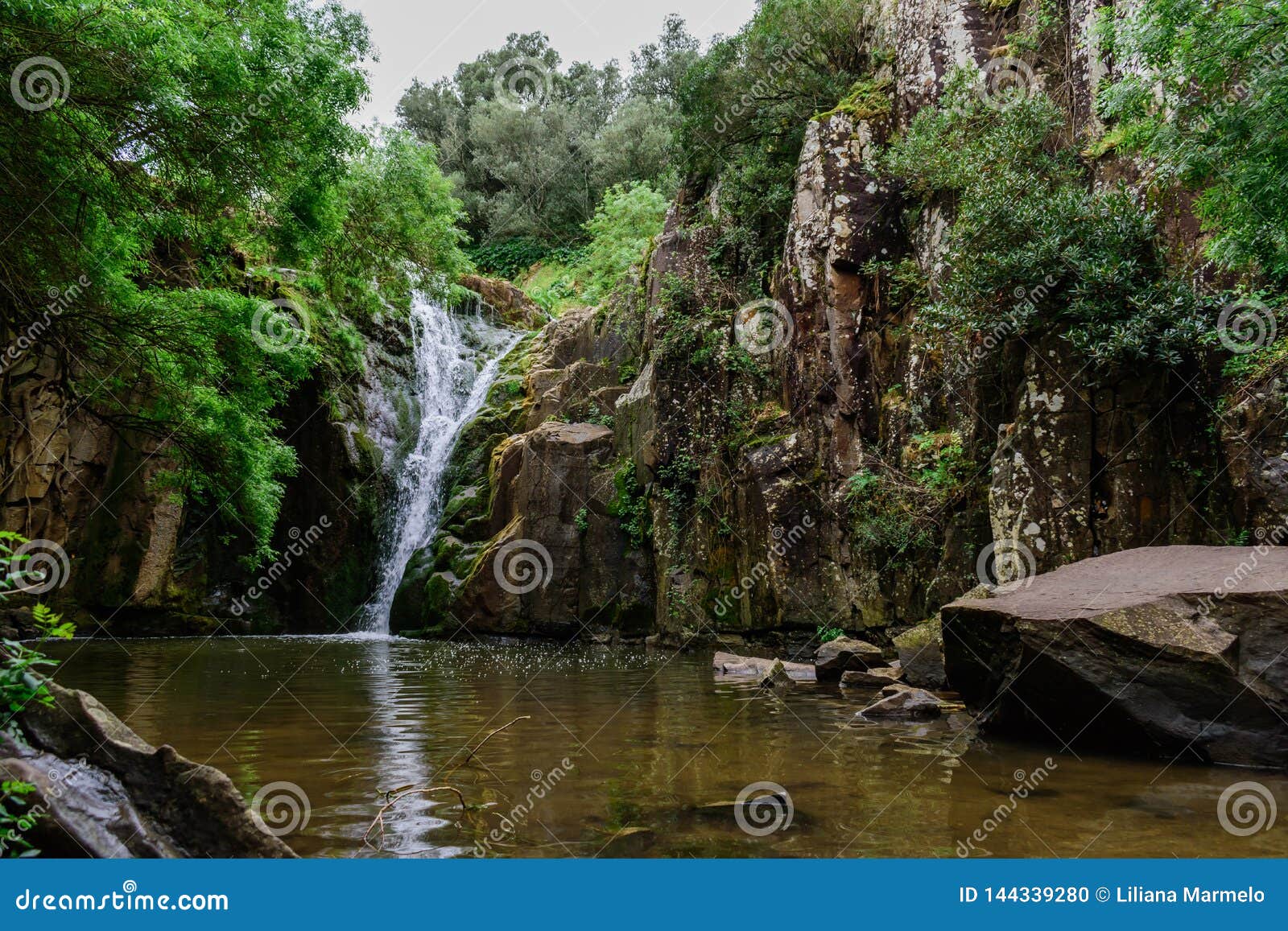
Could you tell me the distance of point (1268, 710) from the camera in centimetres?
545

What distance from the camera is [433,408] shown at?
1012 inches

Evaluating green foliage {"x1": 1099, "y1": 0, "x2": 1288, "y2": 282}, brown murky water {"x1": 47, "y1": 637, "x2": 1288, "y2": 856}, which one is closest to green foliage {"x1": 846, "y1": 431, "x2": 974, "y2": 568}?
brown murky water {"x1": 47, "y1": 637, "x2": 1288, "y2": 856}

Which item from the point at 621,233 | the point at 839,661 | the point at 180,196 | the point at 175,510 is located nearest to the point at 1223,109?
the point at 839,661

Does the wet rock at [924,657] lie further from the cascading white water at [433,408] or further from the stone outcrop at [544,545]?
the cascading white water at [433,408]

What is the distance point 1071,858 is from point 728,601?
487 inches

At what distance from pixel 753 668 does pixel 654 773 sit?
23.5 feet

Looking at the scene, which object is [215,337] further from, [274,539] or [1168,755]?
[1168,755]

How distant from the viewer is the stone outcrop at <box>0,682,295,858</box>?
2.84 meters

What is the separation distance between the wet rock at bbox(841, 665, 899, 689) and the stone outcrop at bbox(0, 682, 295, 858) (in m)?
8.44

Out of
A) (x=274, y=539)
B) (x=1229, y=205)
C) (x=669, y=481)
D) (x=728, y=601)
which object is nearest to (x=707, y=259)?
(x=669, y=481)

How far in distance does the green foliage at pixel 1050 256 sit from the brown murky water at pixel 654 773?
546cm

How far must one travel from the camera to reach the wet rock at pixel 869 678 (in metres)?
10.2

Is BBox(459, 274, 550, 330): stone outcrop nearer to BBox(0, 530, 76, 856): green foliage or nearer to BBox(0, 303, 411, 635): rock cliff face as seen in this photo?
BBox(0, 303, 411, 635): rock cliff face

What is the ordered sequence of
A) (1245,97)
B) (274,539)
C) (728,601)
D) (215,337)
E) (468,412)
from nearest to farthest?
(1245,97) → (215,337) → (728,601) → (274,539) → (468,412)
